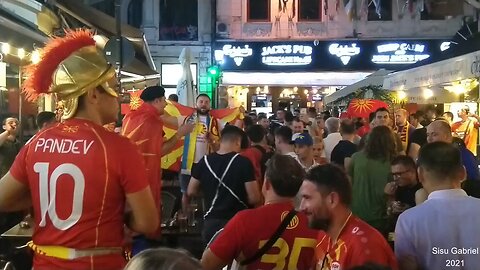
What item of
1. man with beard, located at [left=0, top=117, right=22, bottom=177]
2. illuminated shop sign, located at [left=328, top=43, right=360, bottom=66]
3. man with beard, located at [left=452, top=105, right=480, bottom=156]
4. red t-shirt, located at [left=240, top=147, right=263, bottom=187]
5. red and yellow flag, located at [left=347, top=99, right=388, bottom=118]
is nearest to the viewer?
red t-shirt, located at [left=240, top=147, right=263, bottom=187]

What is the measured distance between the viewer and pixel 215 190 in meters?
6.07

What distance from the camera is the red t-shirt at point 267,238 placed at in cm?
354

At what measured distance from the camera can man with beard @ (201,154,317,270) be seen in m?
3.53

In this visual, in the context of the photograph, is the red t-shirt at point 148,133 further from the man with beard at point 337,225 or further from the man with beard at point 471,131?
the man with beard at point 471,131

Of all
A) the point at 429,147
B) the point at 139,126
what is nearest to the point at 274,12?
the point at 139,126

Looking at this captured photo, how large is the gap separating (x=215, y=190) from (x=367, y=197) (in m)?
1.58

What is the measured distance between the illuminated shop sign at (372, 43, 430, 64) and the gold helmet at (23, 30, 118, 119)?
22.9m

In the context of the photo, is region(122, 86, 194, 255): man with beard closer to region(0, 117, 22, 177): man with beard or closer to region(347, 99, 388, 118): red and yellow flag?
region(0, 117, 22, 177): man with beard

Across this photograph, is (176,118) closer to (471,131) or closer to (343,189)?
(471,131)

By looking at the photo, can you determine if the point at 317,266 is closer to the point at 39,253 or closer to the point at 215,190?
the point at 39,253

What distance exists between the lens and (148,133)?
6965mm

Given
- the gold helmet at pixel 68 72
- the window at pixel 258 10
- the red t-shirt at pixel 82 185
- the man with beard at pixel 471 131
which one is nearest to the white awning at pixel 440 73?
the man with beard at pixel 471 131

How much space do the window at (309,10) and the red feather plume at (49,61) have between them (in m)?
24.1

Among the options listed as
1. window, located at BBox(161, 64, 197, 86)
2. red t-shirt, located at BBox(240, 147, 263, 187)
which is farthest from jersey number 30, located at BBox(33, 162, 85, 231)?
window, located at BBox(161, 64, 197, 86)
